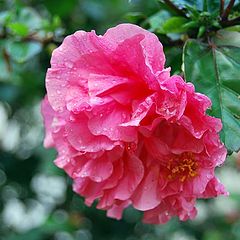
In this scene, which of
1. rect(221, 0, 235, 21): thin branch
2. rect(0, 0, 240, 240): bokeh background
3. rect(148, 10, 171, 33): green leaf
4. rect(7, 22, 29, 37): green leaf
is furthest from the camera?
rect(0, 0, 240, 240): bokeh background

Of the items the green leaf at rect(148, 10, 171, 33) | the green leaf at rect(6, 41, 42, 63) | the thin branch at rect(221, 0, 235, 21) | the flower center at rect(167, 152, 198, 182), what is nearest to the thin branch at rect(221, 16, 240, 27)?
the thin branch at rect(221, 0, 235, 21)

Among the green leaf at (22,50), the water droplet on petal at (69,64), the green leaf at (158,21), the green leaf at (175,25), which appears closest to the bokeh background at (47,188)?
the green leaf at (22,50)

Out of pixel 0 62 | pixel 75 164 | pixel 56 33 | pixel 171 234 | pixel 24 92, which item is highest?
pixel 75 164

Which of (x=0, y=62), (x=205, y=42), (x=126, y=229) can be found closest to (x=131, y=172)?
(x=205, y=42)

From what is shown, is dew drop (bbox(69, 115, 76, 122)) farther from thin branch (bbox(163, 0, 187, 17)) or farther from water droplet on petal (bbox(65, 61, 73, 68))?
thin branch (bbox(163, 0, 187, 17))

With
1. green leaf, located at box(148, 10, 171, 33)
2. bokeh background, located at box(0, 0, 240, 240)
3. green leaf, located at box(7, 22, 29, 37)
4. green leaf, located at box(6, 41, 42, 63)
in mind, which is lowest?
bokeh background, located at box(0, 0, 240, 240)

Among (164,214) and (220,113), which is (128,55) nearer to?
(220,113)

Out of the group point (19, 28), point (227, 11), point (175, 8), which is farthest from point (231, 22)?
point (19, 28)
